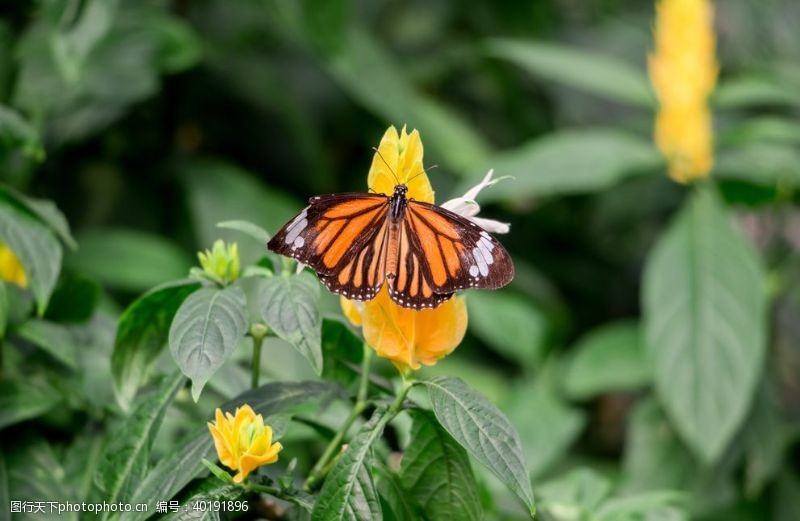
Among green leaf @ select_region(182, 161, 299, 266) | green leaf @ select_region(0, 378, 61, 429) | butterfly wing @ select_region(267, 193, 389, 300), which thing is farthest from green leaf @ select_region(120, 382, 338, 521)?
green leaf @ select_region(182, 161, 299, 266)

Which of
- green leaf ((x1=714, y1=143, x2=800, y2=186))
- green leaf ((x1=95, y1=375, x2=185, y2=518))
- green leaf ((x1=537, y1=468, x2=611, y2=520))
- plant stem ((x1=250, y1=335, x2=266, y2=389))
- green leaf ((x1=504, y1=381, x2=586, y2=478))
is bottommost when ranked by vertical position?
green leaf ((x1=504, y1=381, x2=586, y2=478))

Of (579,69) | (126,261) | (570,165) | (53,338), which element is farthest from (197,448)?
(579,69)

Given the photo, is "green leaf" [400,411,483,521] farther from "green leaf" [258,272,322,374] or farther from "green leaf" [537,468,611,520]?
"green leaf" [537,468,611,520]

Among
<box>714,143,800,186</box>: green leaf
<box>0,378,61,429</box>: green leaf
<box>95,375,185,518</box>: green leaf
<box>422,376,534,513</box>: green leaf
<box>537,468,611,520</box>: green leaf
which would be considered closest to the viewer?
<box>422,376,534,513</box>: green leaf

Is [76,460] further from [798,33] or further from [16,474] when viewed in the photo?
[798,33]

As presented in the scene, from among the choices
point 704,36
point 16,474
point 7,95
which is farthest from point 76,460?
point 704,36
